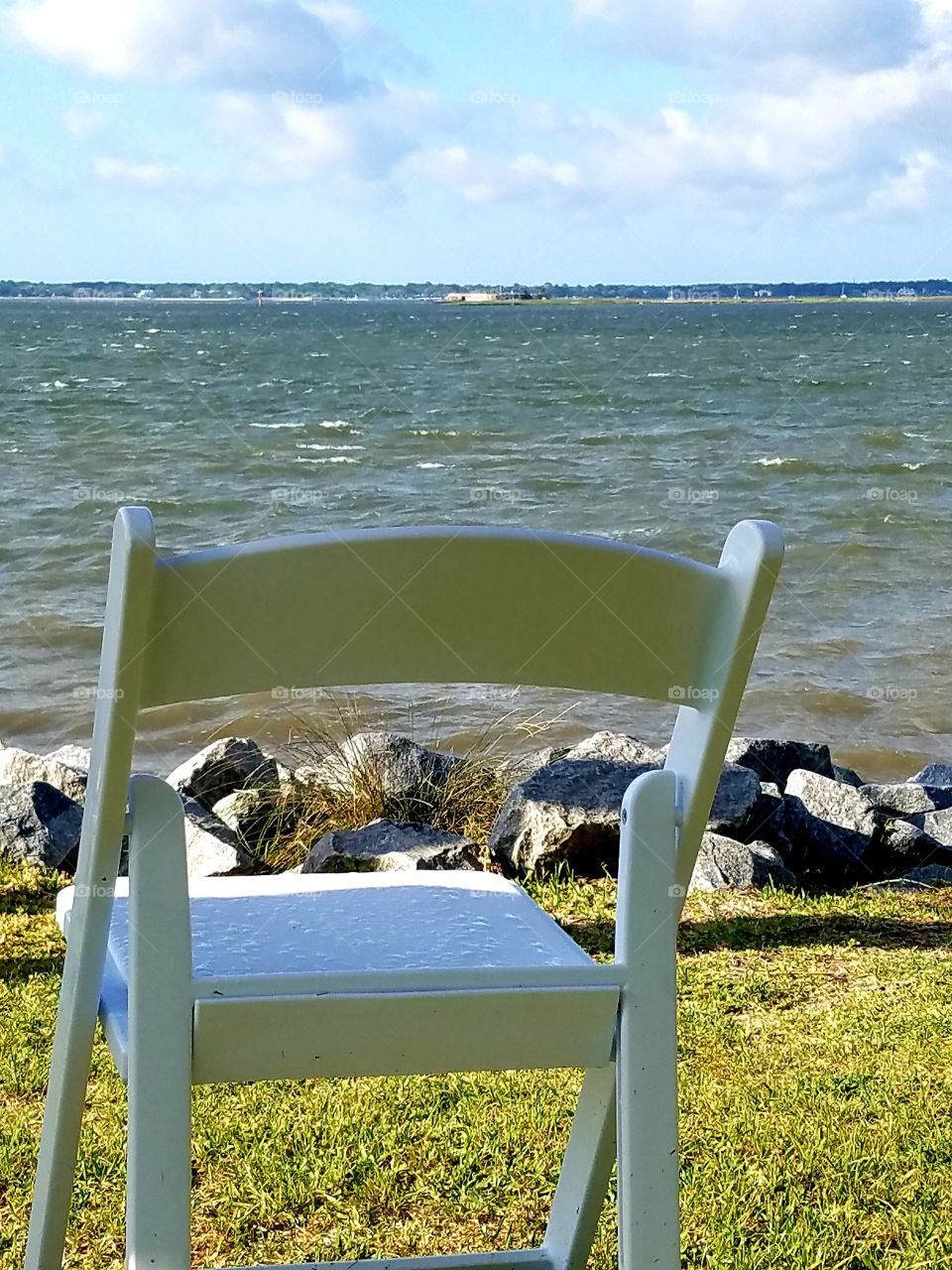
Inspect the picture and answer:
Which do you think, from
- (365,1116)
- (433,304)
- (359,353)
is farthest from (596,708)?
(433,304)

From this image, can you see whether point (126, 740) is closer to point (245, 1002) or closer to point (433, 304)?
point (245, 1002)

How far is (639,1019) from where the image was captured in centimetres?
133

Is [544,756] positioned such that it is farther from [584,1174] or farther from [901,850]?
[584,1174]

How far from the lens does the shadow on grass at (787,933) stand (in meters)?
3.83

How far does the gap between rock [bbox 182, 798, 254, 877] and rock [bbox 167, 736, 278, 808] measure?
0.55 meters

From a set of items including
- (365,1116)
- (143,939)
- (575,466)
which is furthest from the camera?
(575,466)

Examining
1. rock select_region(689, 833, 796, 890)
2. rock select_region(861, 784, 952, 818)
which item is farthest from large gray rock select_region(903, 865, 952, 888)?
rock select_region(861, 784, 952, 818)

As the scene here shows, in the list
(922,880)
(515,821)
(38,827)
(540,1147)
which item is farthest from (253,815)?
(540,1147)

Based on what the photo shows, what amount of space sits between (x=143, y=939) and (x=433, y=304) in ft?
541

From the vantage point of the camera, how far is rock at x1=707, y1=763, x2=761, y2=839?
475 centimetres

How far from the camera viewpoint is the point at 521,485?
1777cm

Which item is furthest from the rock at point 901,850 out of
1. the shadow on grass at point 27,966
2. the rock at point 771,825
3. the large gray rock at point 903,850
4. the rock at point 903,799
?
the shadow on grass at point 27,966

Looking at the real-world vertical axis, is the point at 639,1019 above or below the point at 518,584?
below

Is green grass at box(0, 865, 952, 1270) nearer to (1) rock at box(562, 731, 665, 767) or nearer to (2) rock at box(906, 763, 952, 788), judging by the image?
(1) rock at box(562, 731, 665, 767)
